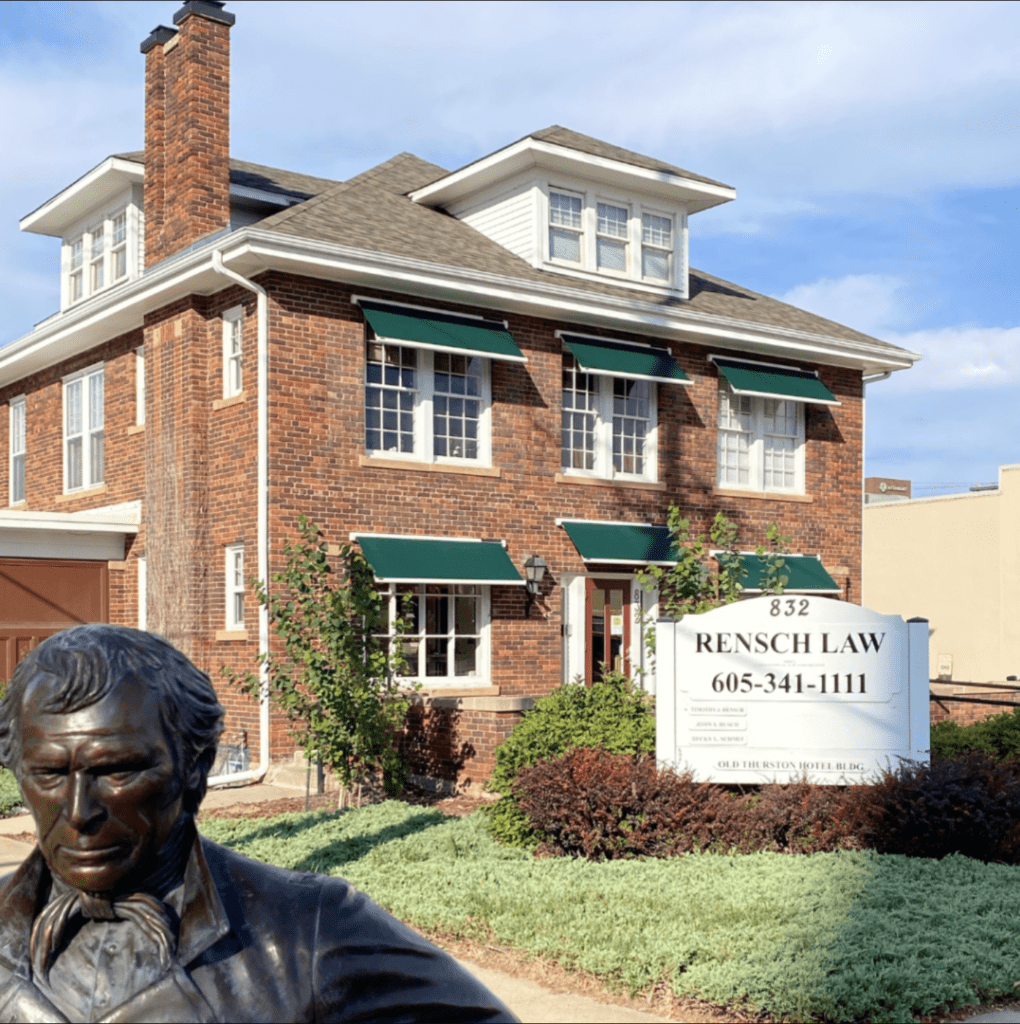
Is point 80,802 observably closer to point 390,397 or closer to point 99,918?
point 99,918

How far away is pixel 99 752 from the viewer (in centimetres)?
123

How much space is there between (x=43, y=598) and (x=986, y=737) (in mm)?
12264

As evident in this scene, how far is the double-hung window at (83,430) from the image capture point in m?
19.4

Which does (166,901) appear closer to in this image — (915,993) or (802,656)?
(915,993)

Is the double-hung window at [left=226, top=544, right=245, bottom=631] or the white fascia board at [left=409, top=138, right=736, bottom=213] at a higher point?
the white fascia board at [left=409, top=138, right=736, bottom=213]

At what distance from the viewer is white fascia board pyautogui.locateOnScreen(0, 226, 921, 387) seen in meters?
15.3

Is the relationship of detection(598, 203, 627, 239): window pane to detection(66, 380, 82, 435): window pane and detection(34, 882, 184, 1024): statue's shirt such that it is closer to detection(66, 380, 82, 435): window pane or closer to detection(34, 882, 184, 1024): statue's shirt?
detection(66, 380, 82, 435): window pane

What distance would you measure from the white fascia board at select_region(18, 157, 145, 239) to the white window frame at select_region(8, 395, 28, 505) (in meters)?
2.97

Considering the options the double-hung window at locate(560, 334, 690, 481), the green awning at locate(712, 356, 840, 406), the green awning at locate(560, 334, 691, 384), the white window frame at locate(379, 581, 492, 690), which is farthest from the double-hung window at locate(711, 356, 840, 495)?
the white window frame at locate(379, 581, 492, 690)

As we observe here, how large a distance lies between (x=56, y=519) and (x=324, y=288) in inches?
198

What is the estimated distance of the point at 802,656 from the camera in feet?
33.9

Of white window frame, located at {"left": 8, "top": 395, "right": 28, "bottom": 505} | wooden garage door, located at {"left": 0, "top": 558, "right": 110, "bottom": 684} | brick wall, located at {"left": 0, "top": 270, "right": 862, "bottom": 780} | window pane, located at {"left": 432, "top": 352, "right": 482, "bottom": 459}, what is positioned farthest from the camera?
white window frame, located at {"left": 8, "top": 395, "right": 28, "bottom": 505}

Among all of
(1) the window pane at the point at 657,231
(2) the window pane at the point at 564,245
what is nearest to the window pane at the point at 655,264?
(1) the window pane at the point at 657,231

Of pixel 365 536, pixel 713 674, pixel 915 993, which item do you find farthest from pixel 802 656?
pixel 365 536
